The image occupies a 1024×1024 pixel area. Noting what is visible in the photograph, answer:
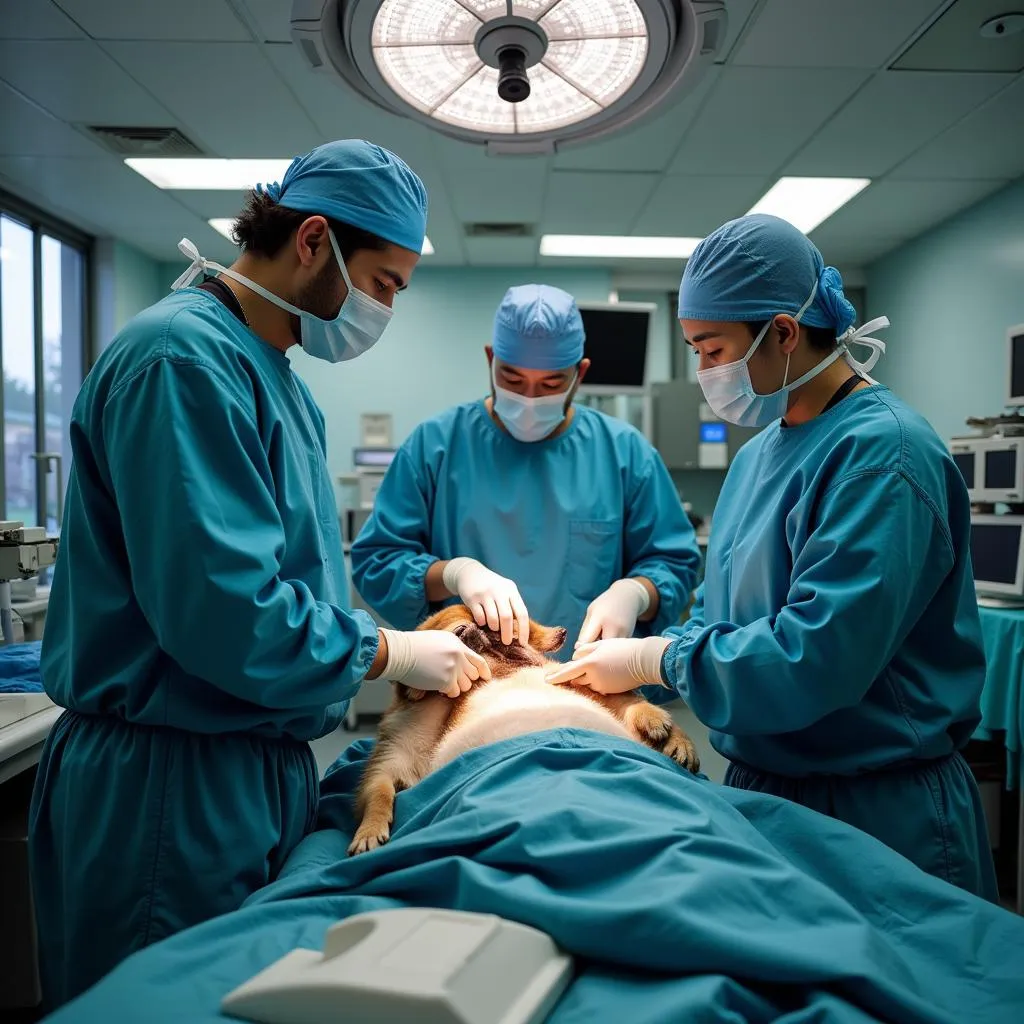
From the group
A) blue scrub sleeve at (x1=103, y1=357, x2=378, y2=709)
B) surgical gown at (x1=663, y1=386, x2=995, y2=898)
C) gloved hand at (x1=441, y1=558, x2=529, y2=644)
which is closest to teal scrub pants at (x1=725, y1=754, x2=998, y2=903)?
surgical gown at (x1=663, y1=386, x2=995, y2=898)

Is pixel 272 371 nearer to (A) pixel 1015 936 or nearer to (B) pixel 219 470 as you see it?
(B) pixel 219 470

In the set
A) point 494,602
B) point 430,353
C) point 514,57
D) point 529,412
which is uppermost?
point 430,353

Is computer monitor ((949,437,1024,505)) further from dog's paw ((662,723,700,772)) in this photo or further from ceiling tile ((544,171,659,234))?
ceiling tile ((544,171,659,234))

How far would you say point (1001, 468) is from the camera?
10.8ft

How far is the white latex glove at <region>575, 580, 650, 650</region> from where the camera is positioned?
1997 millimetres

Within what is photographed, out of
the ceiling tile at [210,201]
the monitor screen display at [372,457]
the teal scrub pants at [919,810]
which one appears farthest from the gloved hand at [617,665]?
the monitor screen display at [372,457]

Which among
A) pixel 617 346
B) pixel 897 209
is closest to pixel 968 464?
pixel 617 346

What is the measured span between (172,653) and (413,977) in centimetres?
61

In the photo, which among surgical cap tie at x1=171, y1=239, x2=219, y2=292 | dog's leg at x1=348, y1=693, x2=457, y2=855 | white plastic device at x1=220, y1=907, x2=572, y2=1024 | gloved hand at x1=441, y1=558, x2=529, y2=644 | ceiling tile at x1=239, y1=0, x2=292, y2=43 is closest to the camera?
white plastic device at x1=220, y1=907, x2=572, y2=1024

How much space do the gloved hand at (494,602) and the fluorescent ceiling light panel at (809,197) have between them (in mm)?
3554

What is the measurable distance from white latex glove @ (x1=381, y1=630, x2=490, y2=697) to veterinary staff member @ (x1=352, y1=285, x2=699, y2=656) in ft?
1.44

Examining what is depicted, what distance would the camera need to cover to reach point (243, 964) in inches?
36.0

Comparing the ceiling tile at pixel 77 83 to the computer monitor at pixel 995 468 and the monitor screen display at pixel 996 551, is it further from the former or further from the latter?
the monitor screen display at pixel 996 551

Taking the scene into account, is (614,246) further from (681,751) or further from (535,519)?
(681,751)
